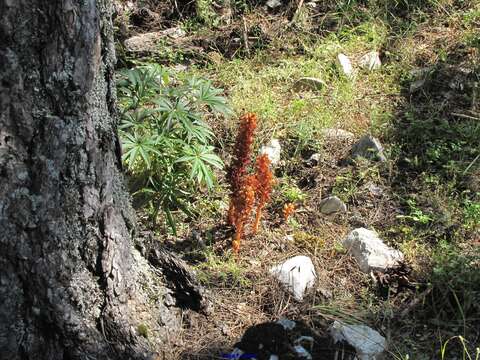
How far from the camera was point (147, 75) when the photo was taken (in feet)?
11.6

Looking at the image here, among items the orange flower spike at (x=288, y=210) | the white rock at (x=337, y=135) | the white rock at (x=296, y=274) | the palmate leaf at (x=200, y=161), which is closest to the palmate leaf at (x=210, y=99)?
the palmate leaf at (x=200, y=161)

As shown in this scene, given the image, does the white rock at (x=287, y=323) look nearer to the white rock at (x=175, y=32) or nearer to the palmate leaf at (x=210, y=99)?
the palmate leaf at (x=210, y=99)

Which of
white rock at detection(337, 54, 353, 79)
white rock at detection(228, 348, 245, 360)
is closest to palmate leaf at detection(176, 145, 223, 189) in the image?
white rock at detection(228, 348, 245, 360)

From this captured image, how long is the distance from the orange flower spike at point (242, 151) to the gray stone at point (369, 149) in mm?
1052

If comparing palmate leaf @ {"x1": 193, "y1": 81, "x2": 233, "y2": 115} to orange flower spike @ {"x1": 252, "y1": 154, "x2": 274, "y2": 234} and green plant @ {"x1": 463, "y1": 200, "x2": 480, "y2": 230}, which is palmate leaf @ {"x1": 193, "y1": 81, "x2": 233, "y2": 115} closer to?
orange flower spike @ {"x1": 252, "y1": 154, "x2": 274, "y2": 234}

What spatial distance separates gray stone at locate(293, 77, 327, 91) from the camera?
176 inches

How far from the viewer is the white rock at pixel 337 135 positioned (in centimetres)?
400

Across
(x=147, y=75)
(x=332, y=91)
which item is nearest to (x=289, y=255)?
(x=147, y=75)

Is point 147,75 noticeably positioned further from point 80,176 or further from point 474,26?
point 474,26

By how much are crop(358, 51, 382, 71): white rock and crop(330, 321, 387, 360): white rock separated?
2.52 meters

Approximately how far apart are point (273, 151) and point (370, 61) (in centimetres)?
137

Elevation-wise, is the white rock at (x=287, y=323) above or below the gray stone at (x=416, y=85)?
below

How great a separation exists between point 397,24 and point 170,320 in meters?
3.47

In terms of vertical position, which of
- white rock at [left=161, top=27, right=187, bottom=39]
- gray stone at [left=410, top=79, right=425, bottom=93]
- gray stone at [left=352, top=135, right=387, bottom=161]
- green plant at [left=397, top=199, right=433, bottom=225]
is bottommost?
green plant at [left=397, top=199, right=433, bottom=225]
